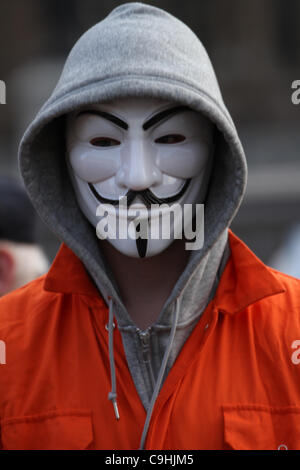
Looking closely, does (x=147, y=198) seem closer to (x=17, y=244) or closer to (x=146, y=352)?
(x=146, y=352)

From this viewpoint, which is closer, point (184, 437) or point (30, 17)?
point (184, 437)

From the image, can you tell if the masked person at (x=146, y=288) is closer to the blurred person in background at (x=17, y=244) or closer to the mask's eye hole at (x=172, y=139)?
the mask's eye hole at (x=172, y=139)

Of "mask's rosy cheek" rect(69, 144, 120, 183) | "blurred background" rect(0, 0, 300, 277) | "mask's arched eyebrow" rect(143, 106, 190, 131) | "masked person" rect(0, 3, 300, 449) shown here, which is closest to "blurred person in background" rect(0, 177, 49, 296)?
"masked person" rect(0, 3, 300, 449)

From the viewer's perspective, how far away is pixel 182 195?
7.73ft

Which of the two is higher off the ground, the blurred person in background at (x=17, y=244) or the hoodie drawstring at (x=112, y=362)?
the blurred person in background at (x=17, y=244)

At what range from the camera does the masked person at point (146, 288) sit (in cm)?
216

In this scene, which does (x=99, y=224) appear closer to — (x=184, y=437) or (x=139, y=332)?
(x=139, y=332)

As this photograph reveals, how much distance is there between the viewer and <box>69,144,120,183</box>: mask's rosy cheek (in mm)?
2312

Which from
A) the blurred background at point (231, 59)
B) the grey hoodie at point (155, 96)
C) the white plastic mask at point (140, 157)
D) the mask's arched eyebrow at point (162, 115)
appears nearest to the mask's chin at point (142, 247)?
the white plastic mask at point (140, 157)

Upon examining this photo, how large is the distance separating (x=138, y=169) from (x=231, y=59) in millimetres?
10237

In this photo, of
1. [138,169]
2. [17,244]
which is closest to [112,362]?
[138,169]
